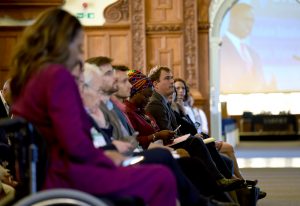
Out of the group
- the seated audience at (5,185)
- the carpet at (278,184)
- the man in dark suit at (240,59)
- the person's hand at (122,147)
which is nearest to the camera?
the person's hand at (122,147)

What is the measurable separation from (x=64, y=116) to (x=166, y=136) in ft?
8.45

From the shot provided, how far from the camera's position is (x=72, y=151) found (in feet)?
9.02

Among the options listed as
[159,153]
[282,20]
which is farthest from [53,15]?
[282,20]

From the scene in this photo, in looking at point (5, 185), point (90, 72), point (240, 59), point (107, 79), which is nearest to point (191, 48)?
point (107, 79)

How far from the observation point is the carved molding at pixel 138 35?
1269 cm

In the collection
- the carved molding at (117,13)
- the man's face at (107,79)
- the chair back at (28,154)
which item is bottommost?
the chair back at (28,154)

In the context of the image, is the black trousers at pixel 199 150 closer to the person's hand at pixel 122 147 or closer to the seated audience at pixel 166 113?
the seated audience at pixel 166 113

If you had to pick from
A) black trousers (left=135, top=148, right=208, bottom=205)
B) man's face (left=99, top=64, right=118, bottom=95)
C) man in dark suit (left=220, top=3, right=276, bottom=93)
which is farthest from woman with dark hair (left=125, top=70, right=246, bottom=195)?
man in dark suit (left=220, top=3, right=276, bottom=93)

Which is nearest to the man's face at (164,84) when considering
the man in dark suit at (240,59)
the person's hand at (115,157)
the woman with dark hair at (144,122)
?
the woman with dark hair at (144,122)

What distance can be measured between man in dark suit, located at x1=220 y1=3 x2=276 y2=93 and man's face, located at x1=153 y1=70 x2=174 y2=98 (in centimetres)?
1641

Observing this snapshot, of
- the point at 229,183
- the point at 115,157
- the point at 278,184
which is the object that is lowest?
the point at 278,184

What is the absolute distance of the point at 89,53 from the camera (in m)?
12.9

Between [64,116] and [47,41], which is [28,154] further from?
[47,41]

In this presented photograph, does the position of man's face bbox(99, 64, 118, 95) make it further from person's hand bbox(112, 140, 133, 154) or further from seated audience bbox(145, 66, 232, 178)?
seated audience bbox(145, 66, 232, 178)
